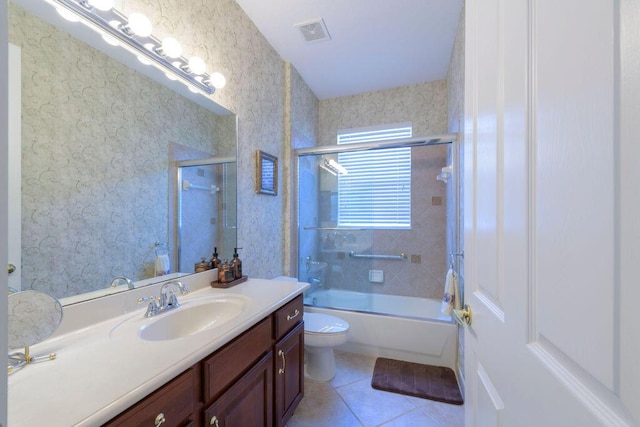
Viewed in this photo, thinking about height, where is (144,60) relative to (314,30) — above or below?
below

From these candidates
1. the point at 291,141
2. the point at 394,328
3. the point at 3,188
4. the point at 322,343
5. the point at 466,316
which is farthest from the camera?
the point at 291,141

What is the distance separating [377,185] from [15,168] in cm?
279

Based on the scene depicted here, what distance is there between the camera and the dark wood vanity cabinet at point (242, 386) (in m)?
0.73

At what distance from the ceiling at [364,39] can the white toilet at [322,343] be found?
233 centimetres

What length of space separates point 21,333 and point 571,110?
4.55 feet

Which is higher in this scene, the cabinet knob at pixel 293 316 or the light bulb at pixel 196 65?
the light bulb at pixel 196 65

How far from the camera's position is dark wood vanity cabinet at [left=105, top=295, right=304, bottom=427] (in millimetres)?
729

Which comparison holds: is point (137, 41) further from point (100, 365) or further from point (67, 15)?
point (100, 365)

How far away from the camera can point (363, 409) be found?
173 centimetres

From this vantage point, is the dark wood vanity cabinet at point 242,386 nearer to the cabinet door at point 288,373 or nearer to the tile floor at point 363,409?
the cabinet door at point 288,373

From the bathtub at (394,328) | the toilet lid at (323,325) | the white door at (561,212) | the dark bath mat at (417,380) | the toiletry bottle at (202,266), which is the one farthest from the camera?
the bathtub at (394,328)

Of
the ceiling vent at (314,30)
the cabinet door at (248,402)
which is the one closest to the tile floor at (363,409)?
the cabinet door at (248,402)

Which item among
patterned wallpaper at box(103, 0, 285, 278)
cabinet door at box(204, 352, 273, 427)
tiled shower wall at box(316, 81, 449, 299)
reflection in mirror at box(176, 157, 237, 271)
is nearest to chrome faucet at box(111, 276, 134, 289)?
reflection in mirror at box(176, 157, 237, 271)

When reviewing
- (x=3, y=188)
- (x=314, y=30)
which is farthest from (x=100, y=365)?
(x=314, y=30)
